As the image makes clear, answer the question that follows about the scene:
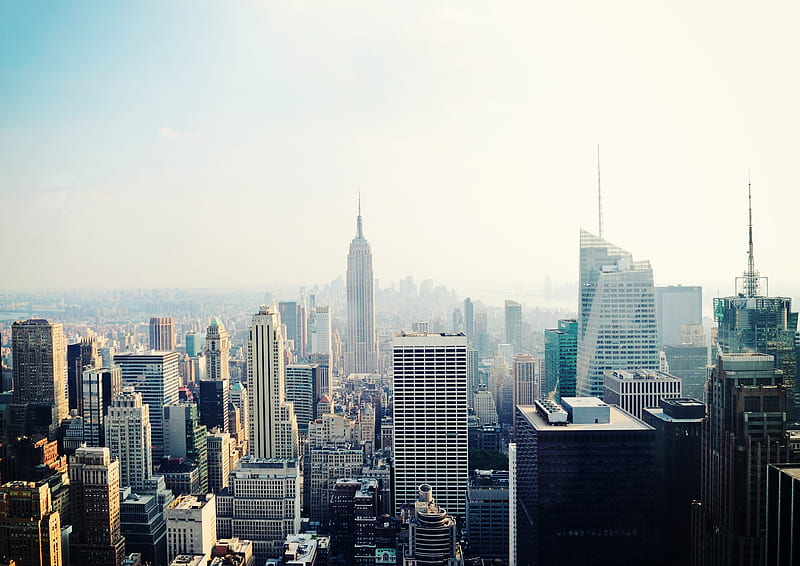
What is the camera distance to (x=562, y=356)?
1021 cm

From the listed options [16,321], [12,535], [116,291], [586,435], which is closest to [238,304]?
[116,291]

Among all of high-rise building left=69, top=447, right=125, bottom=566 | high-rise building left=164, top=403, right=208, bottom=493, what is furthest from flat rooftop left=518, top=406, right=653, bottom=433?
high-rise building left=164, top=403, right=208, bottom=493

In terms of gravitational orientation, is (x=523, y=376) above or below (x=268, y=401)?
above

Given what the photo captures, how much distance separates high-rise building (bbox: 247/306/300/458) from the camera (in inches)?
376

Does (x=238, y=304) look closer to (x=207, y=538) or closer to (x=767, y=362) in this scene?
(x=207, y=538)

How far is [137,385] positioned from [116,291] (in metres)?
4.83

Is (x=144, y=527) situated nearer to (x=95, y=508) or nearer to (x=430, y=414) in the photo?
(x=95, y=508)

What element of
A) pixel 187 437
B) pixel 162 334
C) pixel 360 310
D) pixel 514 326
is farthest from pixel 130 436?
pixel 514 326

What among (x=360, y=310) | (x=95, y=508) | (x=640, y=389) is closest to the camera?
(x=95, y=508)

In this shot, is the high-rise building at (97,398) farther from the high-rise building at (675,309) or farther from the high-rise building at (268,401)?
the high-rise building at (675,309)

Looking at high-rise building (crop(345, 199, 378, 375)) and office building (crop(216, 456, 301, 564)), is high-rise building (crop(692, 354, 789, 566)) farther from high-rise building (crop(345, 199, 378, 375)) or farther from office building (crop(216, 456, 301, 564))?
office building (crop(216, 456, 301, 564))

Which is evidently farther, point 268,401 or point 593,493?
point 268,401

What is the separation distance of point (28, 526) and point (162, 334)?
4.11 meters

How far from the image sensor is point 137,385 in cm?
970
